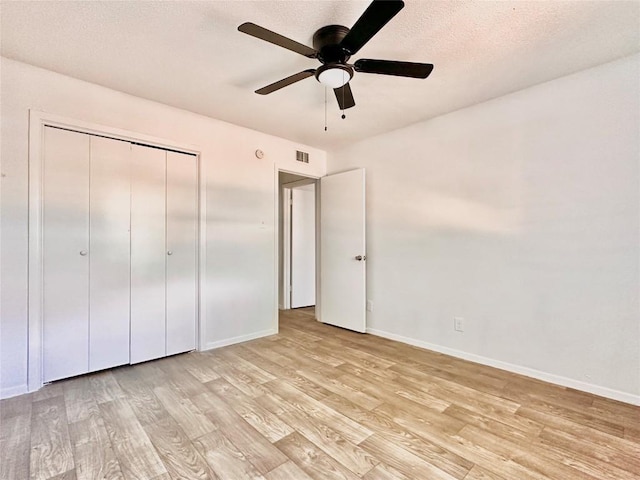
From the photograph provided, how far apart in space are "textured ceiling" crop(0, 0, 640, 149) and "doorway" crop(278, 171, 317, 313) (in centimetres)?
229

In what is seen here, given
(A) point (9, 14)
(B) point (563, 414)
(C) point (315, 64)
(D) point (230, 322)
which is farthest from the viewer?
(D) point (230, 322)

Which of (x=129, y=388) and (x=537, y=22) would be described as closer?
(x=537, y=22)

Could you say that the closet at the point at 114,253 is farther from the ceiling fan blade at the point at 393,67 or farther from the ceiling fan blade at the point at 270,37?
the ceiling fan blade at the point at 393,67

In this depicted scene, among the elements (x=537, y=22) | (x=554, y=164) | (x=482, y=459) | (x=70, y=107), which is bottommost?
(x=482, y=459)

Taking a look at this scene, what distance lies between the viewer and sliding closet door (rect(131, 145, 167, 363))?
2.80 metres

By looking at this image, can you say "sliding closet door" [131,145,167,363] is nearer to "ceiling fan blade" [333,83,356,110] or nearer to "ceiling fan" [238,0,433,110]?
"ceiling fan" [238,0,433,110]

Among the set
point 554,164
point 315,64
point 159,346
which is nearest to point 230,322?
point 159,346

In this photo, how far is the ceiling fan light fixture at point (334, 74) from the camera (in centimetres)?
187

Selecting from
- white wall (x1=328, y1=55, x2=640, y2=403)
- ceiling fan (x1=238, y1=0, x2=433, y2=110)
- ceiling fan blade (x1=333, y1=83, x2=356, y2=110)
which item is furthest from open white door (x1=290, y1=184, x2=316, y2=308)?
ceiling fan (x1=238, y1=0, x2=433, y2=110)

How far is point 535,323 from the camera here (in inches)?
101

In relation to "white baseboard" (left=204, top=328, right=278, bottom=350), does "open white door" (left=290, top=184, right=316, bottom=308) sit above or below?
above

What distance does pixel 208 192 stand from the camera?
321 centimetres

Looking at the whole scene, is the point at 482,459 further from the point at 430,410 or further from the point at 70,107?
the point at 70,107

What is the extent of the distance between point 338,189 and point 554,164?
2.31m
